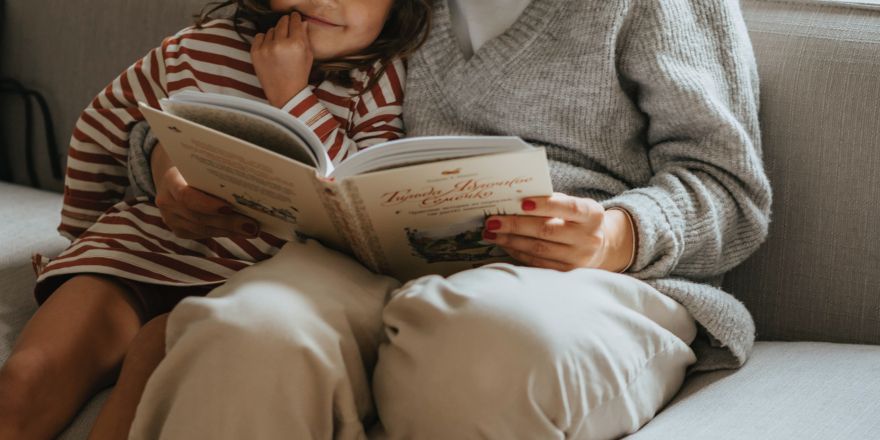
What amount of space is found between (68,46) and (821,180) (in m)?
1.38

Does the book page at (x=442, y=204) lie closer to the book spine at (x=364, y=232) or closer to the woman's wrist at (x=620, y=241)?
the book spine at (x=364, y=232)

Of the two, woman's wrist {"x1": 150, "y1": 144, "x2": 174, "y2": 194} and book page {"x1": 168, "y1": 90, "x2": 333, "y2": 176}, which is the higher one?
book page {"x1": 168, "y1": 90, "x2": 333, "y2": 176}

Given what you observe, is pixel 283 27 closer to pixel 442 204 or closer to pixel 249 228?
pixel 249 228

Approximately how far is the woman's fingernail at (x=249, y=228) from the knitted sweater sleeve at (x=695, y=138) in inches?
17.2

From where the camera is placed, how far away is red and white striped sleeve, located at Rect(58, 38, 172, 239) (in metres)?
1.45

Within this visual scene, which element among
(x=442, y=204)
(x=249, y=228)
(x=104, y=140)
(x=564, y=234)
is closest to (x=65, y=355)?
(x=249, y=228)

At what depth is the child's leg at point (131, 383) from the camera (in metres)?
1.06

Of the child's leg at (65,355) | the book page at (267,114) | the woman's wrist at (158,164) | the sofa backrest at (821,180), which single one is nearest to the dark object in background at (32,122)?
the woman's wrist at (158,164)

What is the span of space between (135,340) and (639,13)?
0.76 metres

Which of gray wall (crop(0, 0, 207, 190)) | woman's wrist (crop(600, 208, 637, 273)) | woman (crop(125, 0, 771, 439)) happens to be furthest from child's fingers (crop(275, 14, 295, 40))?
woman's wrist (crop(600, 208, 637, 273))

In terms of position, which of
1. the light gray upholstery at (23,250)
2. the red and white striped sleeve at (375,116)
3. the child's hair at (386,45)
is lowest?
the light gray upholstery at (23,250)

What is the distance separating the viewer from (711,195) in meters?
1.21

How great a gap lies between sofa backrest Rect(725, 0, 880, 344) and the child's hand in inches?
25.9

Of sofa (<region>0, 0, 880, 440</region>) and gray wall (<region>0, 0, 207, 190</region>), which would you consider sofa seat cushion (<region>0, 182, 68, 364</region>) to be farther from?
gray wall (<region>0, 0, 207, 190</region>)
